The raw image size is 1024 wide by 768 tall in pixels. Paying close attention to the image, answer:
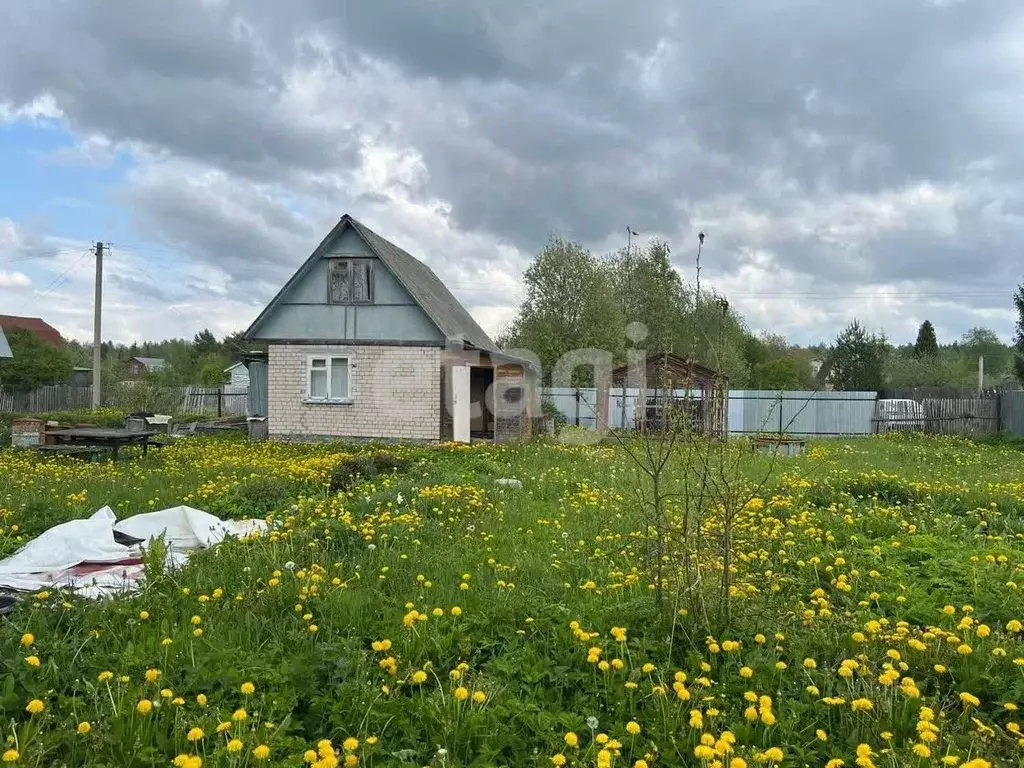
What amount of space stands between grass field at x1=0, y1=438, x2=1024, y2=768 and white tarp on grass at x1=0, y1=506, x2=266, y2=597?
440mm

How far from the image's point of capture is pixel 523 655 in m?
3.16

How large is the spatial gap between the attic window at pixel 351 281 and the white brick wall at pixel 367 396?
1291mm

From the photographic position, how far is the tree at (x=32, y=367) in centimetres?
3088

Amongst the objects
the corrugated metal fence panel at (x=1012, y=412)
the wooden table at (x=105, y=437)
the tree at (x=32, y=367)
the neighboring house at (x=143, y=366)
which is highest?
the neighboring house at (x=143, y=366)

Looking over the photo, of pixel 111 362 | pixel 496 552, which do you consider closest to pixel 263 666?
pixel 496 552

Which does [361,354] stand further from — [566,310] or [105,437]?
[566,310]

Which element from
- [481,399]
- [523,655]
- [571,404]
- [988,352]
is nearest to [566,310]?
[571,404]

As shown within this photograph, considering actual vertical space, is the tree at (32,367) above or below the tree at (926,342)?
below

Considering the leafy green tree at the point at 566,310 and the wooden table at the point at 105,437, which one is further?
the leafy green tree at the point at 566,310

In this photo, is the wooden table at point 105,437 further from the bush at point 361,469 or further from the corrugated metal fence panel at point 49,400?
the corrugated metal fence panel at point 49,400

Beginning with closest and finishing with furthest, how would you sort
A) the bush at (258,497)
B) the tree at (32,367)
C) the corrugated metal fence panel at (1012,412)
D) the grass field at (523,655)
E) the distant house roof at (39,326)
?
the grass field at (523,655)
the bush at (258,497)
the corrugated metal fence panel at (1012,412)
the tree at (32,367)
the distant house roof at (39,326)

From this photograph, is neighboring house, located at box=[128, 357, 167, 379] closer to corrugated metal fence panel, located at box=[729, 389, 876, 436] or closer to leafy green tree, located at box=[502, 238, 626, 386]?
leafy green tree, located at box=[502, 238, 626, 386]

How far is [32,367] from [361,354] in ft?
77.0

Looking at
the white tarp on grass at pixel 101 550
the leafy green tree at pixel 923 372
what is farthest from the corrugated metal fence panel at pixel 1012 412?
the white tarp on grass at pixel 101 550
